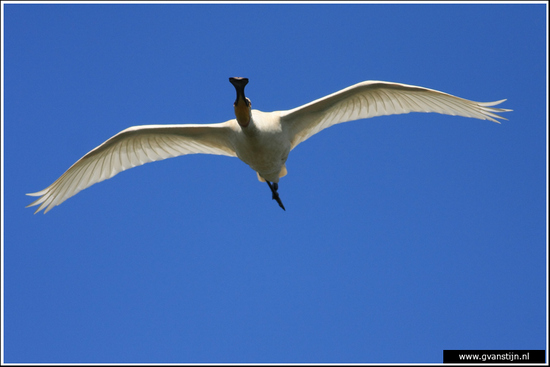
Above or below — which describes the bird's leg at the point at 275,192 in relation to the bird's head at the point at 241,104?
below

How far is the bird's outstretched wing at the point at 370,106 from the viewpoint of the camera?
33.5 ft

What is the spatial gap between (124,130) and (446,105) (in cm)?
627

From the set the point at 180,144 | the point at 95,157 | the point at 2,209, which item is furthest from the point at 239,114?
the point at 2,209

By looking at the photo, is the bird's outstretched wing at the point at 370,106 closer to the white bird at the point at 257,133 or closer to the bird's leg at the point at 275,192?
the white bird at the point at 257,133

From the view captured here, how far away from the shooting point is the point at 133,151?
37.7 feet

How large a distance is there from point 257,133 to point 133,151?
3168mm

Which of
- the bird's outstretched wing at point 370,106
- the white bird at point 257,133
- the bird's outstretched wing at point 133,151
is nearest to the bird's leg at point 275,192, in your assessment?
the white bird at point 257,133

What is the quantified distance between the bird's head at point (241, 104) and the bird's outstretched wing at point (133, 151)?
1253 millimetres

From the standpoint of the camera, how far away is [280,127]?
33.6 feet

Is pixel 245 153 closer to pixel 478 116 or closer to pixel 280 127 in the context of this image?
pixel 280 127

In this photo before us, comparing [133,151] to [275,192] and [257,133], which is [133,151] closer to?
[257,133]

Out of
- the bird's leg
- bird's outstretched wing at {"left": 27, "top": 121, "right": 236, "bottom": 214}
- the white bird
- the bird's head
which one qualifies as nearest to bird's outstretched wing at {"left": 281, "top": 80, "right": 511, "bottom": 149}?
the white bird

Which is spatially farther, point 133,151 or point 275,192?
point 275,192

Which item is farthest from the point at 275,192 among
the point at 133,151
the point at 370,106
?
the point at 133,151
